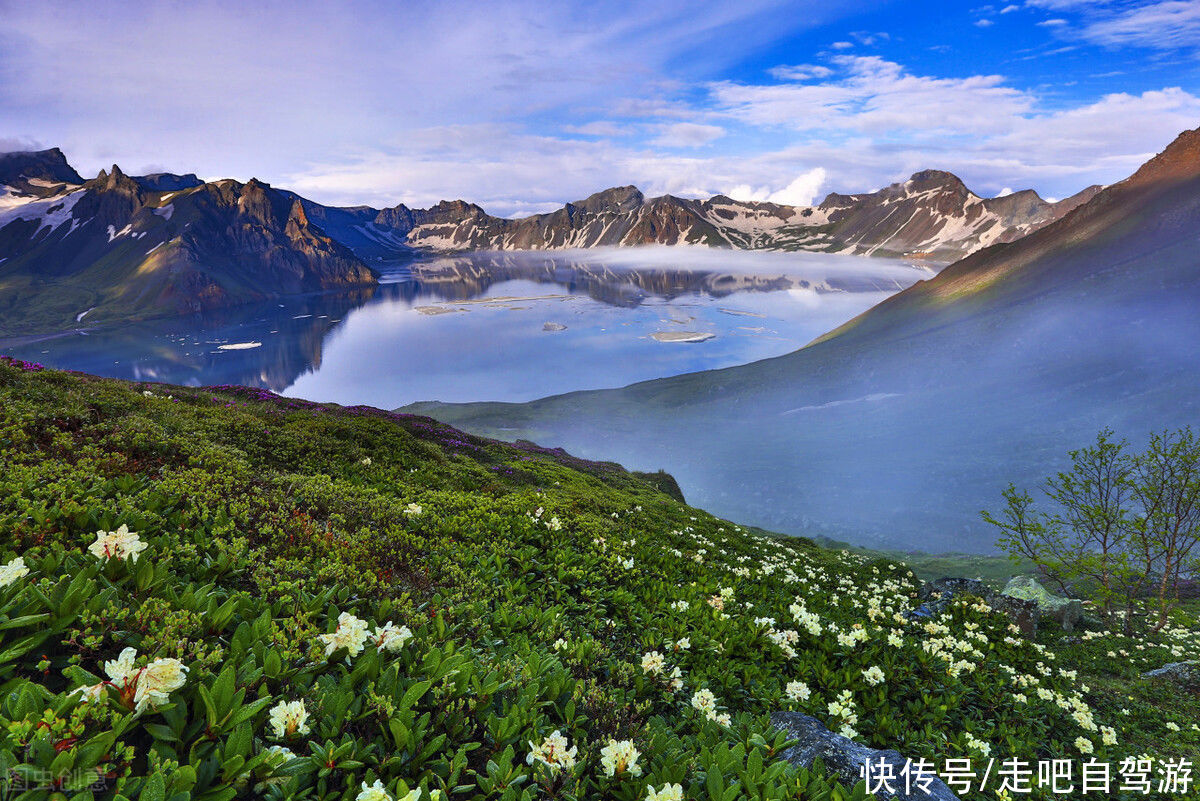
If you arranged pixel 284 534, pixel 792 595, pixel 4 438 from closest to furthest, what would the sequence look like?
1. pixel 284 534
2. pixel 4 438
3. pixel 792 595

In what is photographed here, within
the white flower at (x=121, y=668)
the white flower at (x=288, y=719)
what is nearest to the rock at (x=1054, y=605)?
the white flower at (x=288, y=719)

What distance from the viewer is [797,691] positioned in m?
5.93

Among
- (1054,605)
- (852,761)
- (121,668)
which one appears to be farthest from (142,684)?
(1054,605)

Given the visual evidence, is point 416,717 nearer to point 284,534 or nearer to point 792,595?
point 284,534

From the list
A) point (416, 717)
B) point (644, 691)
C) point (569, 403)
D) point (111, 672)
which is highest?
point (111, 672)

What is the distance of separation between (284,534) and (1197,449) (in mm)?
29712

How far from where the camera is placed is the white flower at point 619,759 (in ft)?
12.3

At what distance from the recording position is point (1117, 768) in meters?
7.20

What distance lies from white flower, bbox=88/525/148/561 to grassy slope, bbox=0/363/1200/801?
0.11 m

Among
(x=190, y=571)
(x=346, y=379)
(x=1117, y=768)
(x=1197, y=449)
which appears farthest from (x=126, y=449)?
(x=346, y=379)

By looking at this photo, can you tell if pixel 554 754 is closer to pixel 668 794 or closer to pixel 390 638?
pixel 668 794

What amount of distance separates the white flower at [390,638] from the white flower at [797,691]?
4.48 metres

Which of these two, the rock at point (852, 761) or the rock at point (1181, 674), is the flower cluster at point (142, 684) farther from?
the rock at point (1181, 674)

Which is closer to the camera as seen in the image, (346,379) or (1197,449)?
(1197,449)
